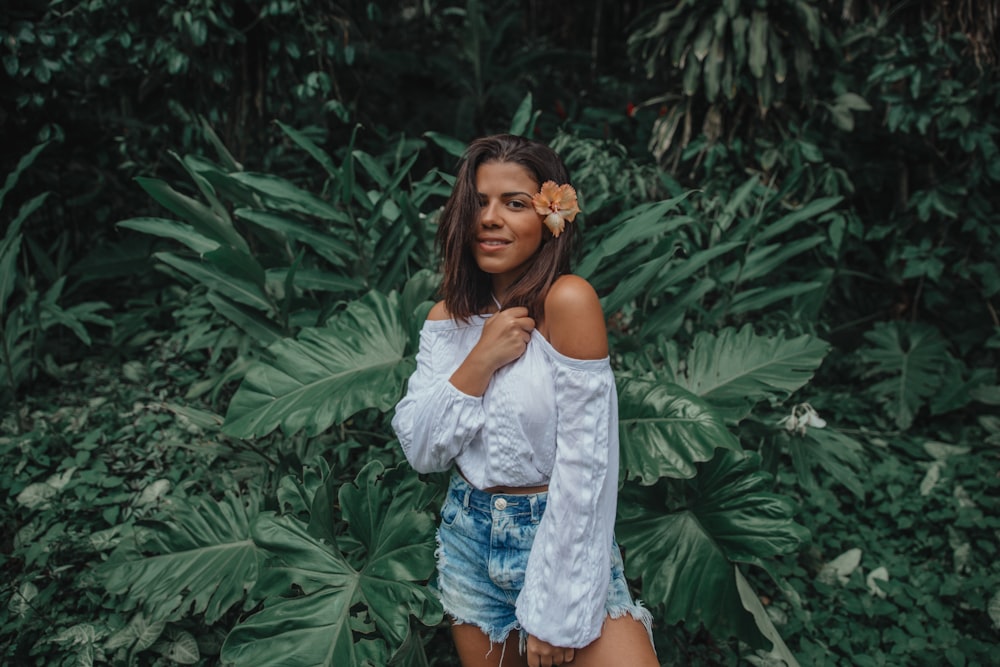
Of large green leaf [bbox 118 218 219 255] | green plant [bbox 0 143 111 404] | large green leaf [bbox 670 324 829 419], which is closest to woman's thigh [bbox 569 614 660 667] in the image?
large green leaf [bbox 670 324 829 419]

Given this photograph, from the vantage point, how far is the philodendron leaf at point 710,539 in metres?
1.82

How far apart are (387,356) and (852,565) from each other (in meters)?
2.06

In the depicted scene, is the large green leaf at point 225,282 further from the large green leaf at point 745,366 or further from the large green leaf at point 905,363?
the large green leaf at point 905,363

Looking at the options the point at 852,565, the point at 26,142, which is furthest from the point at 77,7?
the point at 852,565

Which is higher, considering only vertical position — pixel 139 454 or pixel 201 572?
pixel 201 572

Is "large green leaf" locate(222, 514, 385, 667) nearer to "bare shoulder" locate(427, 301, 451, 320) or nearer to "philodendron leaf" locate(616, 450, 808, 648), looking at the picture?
A: "bare shoulder" locate(427, 301, 451, 320)

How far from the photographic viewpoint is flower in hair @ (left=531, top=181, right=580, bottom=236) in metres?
1.47

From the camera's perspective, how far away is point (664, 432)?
1781 mm

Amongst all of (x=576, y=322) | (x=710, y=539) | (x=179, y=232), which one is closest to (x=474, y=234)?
(x=576, y=322)

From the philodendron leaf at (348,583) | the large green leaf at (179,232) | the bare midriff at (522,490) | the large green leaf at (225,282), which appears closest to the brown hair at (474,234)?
the bare midriff at (522,490)

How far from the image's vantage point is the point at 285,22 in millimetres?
3912

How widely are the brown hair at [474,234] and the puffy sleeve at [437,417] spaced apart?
135mm

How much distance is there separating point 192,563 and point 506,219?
143 centimetres

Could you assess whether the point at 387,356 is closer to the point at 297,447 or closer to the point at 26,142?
the point at 297,447
